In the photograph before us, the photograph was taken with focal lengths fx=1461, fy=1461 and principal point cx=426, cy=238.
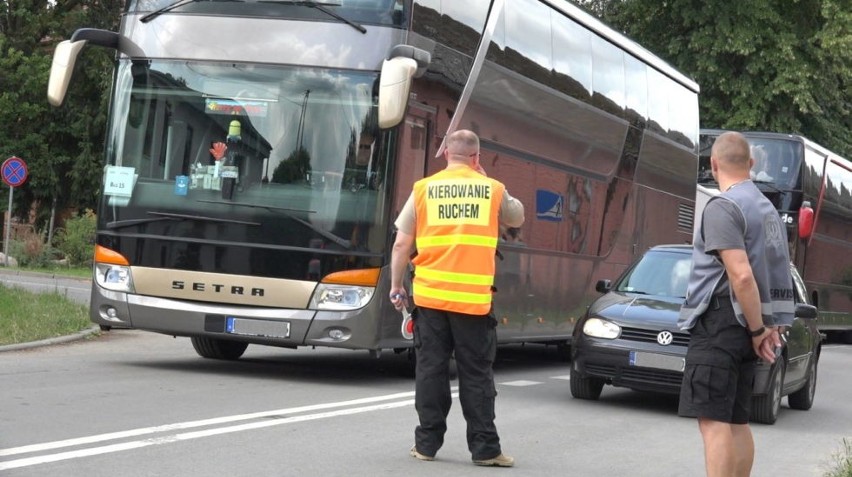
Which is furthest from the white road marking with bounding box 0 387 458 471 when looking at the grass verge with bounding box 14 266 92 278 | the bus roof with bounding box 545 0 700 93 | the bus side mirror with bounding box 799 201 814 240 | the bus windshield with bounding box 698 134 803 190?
the grass verge with bounding box 14 266 92 278

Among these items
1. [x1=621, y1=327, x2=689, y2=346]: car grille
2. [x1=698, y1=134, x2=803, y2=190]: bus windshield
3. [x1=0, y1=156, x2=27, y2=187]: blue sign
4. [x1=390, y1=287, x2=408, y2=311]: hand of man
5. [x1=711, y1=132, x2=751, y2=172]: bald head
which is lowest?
[x1=621, y1=327, x2=689, y2=346]: car grille

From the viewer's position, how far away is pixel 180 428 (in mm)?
9000

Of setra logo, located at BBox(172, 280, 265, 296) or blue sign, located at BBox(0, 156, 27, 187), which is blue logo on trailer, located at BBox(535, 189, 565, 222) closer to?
setra logo, located at BBox(172, 280, 265, 296)

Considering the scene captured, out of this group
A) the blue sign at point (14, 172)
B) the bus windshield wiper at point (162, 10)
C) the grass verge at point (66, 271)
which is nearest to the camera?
the bus windshield wiper at point (162, 10)

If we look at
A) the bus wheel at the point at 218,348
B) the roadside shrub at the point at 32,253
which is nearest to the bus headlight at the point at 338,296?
the bus wheel at the point at 218,348

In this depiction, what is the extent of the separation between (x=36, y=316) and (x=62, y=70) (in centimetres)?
615

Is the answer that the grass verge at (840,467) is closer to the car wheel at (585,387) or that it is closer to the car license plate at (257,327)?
the car wheel at (585,387)

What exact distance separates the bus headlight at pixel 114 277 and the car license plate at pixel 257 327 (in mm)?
1031

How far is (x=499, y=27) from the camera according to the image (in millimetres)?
14562

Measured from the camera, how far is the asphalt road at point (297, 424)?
311 inches

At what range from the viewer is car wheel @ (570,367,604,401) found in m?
13.0

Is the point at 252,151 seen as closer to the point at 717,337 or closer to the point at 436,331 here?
the point at 436,331

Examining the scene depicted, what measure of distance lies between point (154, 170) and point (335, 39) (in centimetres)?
196

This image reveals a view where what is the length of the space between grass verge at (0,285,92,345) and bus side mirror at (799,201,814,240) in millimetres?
15380
